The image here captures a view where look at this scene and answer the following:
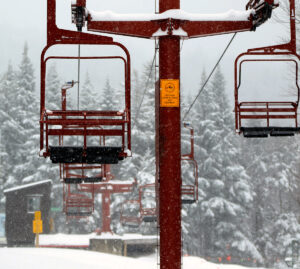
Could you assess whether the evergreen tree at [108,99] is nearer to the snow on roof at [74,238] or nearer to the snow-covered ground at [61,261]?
the snow on roof at [74,238]

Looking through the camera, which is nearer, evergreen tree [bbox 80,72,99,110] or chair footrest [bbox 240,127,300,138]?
chair footrest [bbox 240,127,300,138]

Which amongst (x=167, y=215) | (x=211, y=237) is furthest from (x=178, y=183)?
(x=211, y=237)

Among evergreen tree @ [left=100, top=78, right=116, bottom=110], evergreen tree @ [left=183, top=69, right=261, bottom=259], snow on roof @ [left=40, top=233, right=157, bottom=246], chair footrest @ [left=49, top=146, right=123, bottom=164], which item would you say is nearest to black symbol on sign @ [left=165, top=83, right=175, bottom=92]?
chair footrest @ [left=49, top=146, right=123, bottom=164]

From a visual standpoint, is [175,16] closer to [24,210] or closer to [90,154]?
[90,154]

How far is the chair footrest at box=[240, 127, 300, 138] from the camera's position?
9.08 metres

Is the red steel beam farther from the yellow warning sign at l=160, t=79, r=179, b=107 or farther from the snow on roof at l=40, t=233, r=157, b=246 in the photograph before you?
the snow on roof at l=40, t=233, r=157, b=246

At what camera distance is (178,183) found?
28.8ft

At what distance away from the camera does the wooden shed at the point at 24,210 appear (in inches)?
1141

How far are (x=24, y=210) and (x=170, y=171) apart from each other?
72.8 feet

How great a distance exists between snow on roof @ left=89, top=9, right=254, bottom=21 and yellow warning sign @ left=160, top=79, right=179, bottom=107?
1091 millimetres

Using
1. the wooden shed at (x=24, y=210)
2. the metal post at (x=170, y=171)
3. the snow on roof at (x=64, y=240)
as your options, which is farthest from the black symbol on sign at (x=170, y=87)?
the wooden shed at (x=24, y=210)

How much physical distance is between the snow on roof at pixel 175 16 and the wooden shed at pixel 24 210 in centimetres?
2167

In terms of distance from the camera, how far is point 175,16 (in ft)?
28.2

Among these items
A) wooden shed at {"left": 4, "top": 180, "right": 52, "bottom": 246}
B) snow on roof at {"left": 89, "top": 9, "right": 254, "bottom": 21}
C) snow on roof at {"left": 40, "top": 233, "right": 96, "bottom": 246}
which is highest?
snow on roof at {"left": 89, "top": 9, "right": 254, "bottom": 21}
